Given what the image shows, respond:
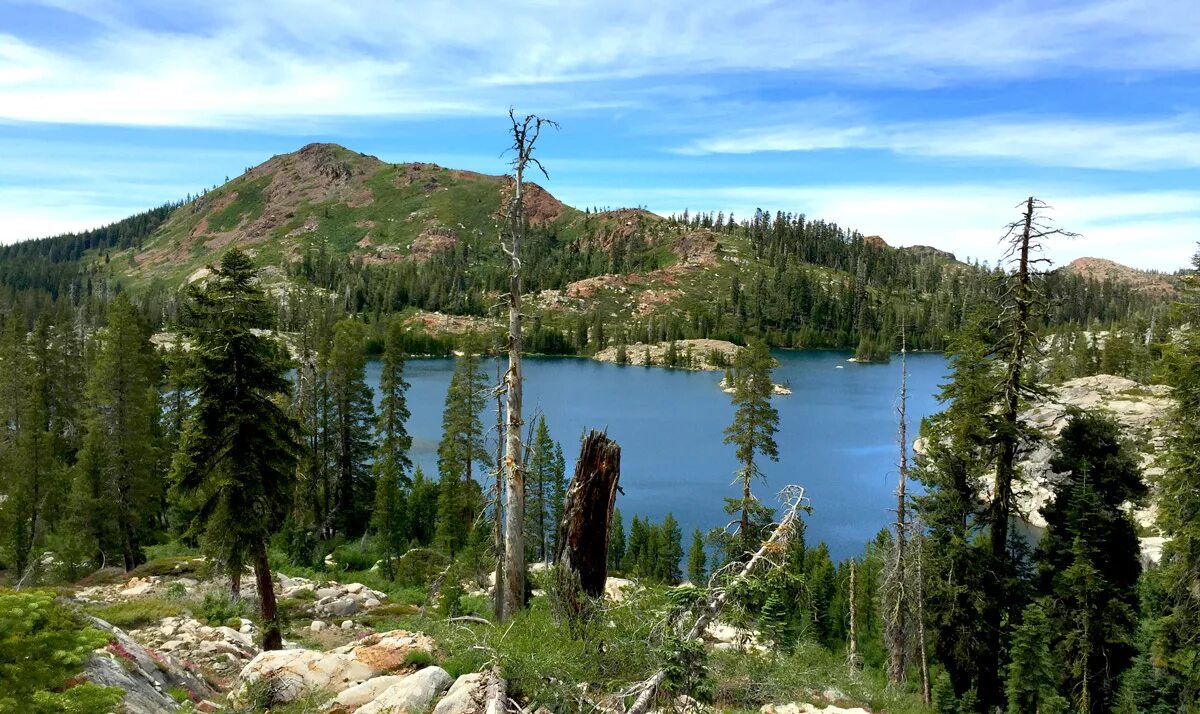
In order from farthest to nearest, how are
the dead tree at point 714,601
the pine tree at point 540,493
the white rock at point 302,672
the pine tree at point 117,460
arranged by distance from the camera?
1. the pine tree at point 540,493
2. the pine tree at point 117,460
3. the white rock at point 302,672
4. the dead tree at point 714,601

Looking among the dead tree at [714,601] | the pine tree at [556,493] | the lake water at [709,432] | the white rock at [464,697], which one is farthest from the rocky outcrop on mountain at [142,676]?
the pine tree at [556,493]

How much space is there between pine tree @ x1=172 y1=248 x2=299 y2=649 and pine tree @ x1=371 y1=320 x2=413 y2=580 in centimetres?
2023

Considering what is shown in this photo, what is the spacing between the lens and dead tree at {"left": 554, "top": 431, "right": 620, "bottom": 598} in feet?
36.8

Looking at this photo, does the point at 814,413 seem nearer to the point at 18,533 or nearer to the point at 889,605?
the point at 889,605

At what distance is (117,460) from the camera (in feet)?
105

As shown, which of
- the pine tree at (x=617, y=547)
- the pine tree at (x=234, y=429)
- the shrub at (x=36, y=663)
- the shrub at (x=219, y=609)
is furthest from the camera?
the pine tree at (x=617, y=547)

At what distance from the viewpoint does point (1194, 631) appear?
1675 centimetres

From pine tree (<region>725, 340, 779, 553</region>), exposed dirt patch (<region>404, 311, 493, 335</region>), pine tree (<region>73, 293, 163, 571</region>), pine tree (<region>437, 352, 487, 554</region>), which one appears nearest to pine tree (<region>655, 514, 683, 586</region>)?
pine tree (<region>437, 352, 487, 554</region>)

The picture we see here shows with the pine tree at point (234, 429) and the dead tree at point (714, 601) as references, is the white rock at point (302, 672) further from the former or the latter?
the pine tree at point (234, 429)

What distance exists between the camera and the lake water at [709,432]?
55.6 meters

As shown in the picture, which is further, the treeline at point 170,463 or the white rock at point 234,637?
the treeline at point 170,463

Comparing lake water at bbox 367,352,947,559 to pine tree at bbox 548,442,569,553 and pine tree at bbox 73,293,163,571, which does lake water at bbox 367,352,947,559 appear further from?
pine tree at bbox 73,293,163,571

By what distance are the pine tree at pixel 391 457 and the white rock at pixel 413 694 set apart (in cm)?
2993

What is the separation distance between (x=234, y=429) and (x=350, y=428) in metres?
26.2
